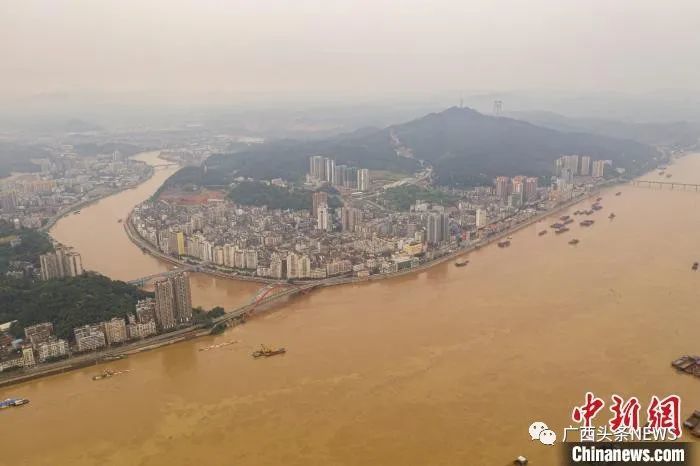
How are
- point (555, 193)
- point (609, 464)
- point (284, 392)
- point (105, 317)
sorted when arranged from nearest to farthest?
point (609, 464) < point (284, 392) < point (105, 317) < point (555, 193)

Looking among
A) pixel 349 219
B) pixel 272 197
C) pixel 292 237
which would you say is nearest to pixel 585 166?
pixel 349 219

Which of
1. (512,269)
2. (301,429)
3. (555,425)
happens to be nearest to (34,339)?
(301,429)

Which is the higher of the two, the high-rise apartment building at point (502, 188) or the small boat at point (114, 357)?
the high-rise apartment building at point (502, 188)

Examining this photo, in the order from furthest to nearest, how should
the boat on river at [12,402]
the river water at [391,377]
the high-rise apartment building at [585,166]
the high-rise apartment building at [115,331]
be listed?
the high-rise apartment building at [585,166] → the high-rise apartment building at [115,331] → the boat on river at [12,402] → the river water at [391,377]

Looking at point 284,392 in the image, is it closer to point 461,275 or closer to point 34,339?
point 34,339

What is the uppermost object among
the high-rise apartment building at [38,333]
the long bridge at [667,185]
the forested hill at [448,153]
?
the forested hill at [448,153]

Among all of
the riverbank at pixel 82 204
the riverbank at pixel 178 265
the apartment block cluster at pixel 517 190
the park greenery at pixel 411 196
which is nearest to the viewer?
the riverbank at pixel 178 265

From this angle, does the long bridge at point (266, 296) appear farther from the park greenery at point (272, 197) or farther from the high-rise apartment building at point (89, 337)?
the park greenery at point (272, 197)

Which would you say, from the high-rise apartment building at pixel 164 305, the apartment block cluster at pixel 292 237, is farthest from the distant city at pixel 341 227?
the high-rise apartment building at pixel 164 305

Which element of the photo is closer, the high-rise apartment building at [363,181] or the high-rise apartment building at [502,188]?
the high-rise apartment building at [502,188]
